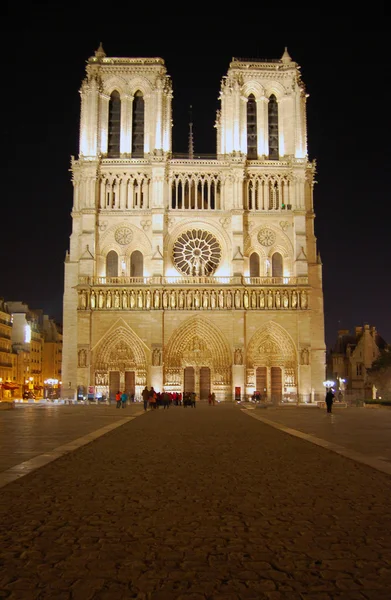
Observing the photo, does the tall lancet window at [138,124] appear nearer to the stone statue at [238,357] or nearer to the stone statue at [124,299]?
the stone statue at [124,299]

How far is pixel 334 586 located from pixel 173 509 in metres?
2.93

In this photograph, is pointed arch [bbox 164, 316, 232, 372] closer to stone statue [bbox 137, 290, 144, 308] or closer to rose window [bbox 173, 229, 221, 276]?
stone statue [bbox 137, 290, 144, 308]

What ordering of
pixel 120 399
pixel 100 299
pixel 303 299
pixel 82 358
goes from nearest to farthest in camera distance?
pixel 120 399
pixel 82 358
pixel 100 299
pixel 303 299

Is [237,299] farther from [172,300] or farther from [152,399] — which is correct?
[152,399]

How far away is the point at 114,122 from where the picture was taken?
176 ft

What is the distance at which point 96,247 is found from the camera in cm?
5075

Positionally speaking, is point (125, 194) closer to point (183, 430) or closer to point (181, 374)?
point (181, 374)

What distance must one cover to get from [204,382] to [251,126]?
2112 centimetres

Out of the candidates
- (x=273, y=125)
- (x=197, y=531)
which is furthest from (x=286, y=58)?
(x=197, y=531)

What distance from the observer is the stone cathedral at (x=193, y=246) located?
4931cm

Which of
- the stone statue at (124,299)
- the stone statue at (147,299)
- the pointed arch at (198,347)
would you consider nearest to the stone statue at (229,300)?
the pointed arch at (198,347)

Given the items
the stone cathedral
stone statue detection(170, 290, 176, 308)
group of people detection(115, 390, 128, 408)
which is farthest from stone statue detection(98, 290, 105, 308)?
group of people detection(115, 390, 128, 408)

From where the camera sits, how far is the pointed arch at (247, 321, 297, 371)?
49.7m

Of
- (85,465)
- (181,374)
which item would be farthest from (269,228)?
(85,465)
